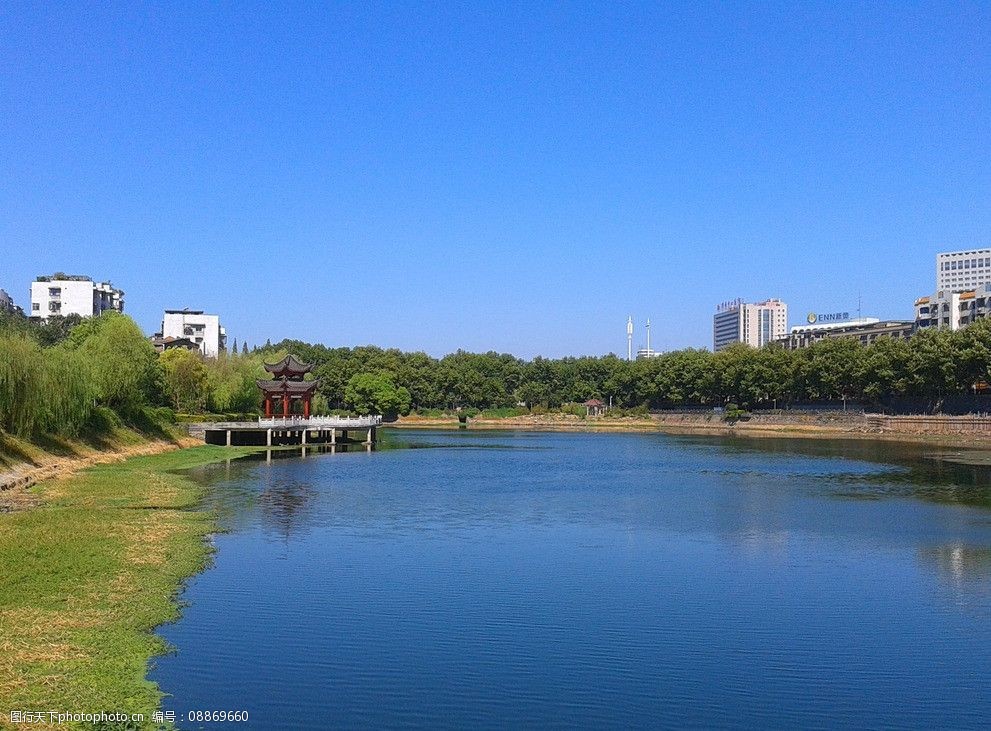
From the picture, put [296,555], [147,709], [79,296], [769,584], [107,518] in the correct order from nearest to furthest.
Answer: [147,709] → [769,584] → [296,555] → [107,518] → [79,296]

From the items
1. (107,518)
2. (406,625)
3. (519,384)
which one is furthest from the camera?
(519,384)

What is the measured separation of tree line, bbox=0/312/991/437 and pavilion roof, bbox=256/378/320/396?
4.90 metres

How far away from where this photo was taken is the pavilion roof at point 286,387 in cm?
6406

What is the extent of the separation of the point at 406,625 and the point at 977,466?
41019 mm

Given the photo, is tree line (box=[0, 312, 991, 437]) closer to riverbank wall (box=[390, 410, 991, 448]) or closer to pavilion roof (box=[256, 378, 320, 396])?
riverbank wall (box=[390, 410, 991, 448])

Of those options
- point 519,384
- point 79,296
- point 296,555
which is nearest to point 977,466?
point 296,555

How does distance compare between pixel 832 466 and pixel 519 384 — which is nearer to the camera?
pixel 832 466

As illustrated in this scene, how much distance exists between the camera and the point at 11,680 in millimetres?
9727

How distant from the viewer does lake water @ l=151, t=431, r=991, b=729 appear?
10.4 meters

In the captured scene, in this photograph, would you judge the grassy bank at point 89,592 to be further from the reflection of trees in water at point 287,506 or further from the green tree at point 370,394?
the green tree at point 370,394

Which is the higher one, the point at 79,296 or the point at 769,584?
the point at 79,296

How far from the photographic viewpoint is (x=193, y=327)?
12512 cm

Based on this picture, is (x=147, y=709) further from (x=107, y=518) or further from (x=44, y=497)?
(x=44, y=497)

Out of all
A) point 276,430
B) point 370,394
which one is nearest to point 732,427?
point 370,394
